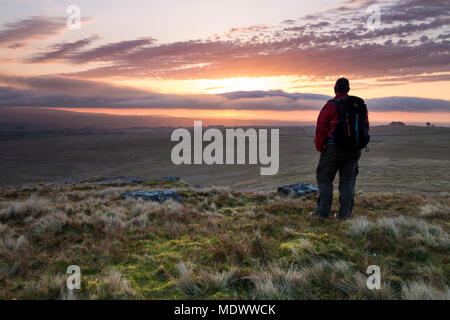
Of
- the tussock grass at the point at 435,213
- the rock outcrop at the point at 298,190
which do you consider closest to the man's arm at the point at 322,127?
the tussock grass at the point at 435,213

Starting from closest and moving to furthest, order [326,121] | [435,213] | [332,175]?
1. [326,121]
2. [332,175]
3. [435,213]

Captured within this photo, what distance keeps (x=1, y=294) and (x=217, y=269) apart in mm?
2375

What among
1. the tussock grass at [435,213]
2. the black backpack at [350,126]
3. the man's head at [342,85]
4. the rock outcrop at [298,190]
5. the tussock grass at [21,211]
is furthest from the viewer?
the rock outcrop at [298,190]

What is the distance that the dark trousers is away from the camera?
5.67 m

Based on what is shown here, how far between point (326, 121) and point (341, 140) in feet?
1.68

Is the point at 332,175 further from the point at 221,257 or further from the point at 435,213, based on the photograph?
the point at 221,257

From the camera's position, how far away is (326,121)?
5.50 m

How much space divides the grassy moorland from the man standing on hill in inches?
29.5

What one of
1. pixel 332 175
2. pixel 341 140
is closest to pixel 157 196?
pixel 332 175

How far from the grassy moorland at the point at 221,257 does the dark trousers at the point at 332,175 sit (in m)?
0.58

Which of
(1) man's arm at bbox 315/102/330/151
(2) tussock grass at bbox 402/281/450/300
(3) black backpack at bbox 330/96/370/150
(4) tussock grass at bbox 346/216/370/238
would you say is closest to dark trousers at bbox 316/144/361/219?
(1) man's arm at bbox 315/102/330/151

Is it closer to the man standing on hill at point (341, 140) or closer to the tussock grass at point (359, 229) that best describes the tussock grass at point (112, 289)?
the tussock grass at point (359, 229)

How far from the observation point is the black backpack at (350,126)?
17.2ft
